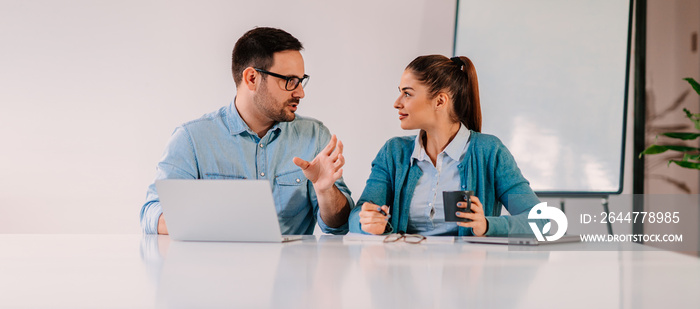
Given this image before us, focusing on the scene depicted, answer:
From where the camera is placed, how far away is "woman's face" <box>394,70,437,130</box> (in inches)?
86.0

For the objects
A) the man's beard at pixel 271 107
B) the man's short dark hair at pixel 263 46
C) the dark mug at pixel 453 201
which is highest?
the man's short dark hair at pixel 263 46

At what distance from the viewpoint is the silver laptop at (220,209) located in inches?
54.7

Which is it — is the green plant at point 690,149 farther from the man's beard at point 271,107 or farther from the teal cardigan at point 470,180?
the man's beard at point 271,107

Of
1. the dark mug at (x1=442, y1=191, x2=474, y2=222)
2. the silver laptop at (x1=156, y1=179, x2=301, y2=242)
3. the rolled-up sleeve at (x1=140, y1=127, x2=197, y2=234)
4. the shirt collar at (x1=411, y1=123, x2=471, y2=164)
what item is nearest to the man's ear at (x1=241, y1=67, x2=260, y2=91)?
the rolled-up sleeve at (x1=140, y1=127, x2=197, y2=234)

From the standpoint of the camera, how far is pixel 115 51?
3.49 metres

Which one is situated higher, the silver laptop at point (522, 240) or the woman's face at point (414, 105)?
the woman's face at point (414, 105)

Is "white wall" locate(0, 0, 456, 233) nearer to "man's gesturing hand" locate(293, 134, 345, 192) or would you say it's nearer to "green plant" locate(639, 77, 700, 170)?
"green plant" locate(639, 77, 700, 170)

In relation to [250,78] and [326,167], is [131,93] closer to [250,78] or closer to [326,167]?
[250,78]

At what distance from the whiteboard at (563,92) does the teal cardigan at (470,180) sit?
1.18 m

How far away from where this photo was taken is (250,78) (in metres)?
2.35

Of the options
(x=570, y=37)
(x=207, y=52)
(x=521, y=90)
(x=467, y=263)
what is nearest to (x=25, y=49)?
(x=207, y=52)

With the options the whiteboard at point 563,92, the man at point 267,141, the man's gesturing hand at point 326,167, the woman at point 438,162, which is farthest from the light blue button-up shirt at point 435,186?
the whiteboard at point 563,92

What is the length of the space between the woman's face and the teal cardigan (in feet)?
0.34

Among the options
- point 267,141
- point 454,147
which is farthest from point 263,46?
point 454,147
